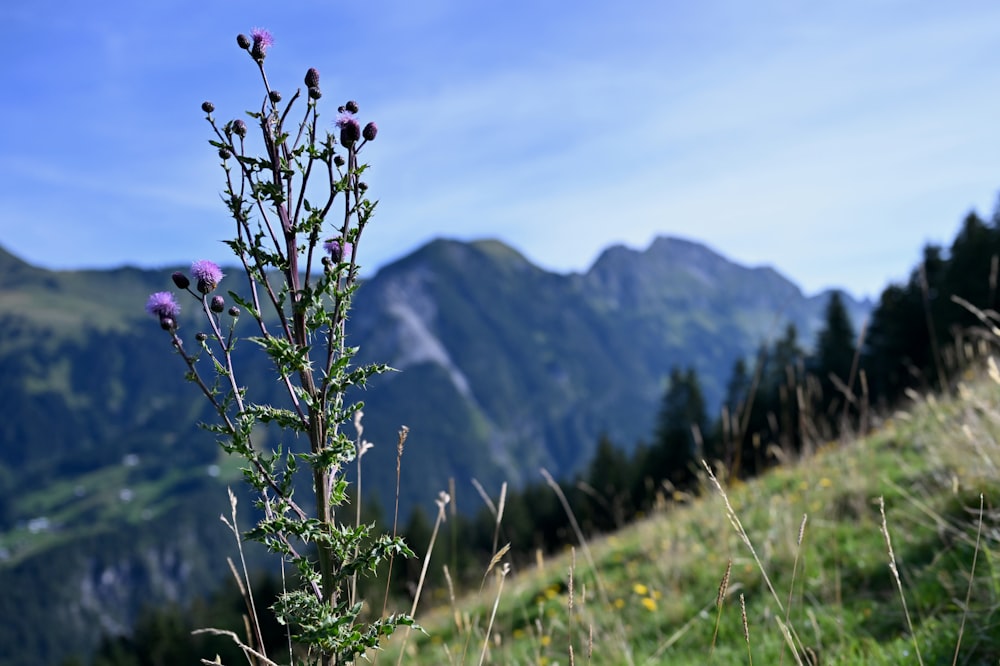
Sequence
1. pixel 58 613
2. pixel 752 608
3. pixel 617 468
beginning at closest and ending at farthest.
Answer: pixel 752 608 → pixel 617 468 → pixel 58 613

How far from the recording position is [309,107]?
2025 millimetres

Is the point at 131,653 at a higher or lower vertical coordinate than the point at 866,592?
lower

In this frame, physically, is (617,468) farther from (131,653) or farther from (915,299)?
(131,653)

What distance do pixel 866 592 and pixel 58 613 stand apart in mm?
247552

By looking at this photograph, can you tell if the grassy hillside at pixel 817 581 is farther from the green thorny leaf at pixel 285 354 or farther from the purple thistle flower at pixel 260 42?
the purple thistle flower at pixel 260 42

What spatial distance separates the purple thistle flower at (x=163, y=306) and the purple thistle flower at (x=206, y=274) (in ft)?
→ 0.44

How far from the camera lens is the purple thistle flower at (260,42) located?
6.73 feet

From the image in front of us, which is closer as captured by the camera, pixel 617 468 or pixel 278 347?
pixel 278 347

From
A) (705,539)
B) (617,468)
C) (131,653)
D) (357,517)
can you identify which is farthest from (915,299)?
(131,653)

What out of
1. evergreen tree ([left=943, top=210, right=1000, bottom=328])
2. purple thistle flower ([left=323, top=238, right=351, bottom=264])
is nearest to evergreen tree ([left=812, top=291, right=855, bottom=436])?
evergreen tree ([left=943, top=210, right=1000, bottom=328])

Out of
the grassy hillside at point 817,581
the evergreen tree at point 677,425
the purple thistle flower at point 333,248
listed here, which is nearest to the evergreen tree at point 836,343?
the evergreen tree at point 677,425

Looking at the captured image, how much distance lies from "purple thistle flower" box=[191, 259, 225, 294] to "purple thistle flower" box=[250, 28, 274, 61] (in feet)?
2.20

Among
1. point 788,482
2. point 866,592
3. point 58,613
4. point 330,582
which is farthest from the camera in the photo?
point 58,613

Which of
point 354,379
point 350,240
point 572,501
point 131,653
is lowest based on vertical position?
point 131,653
